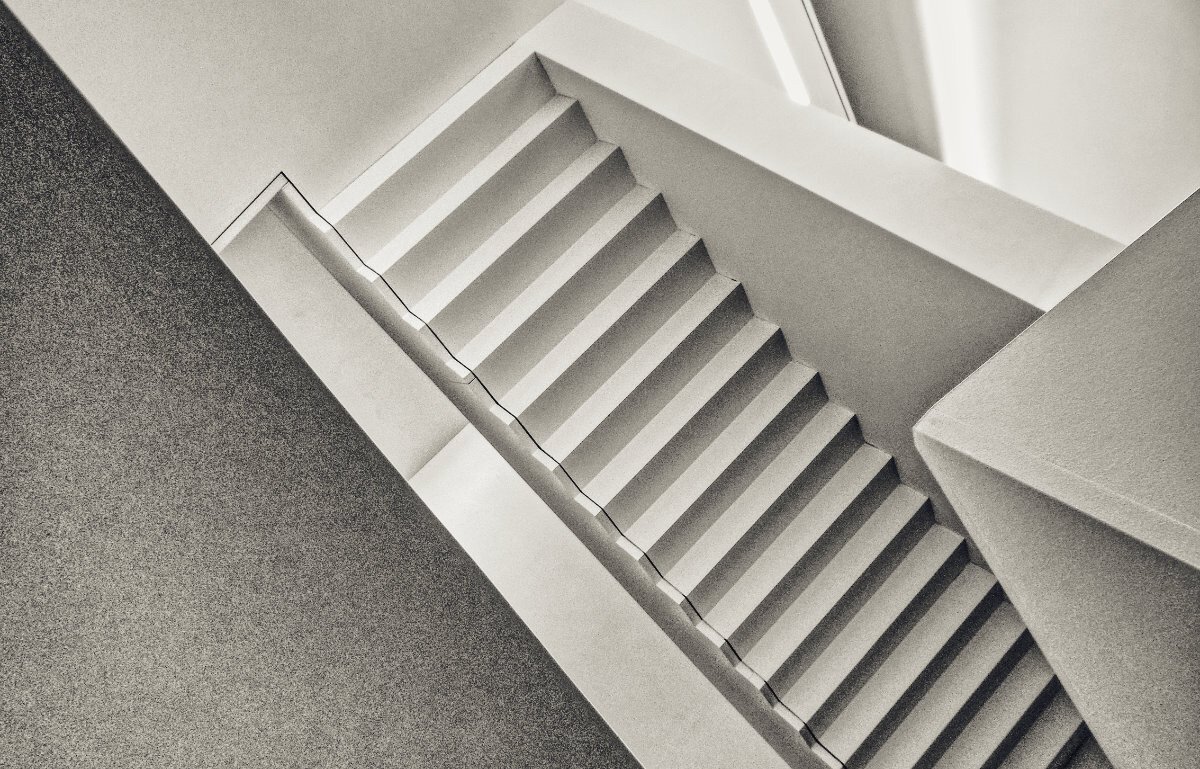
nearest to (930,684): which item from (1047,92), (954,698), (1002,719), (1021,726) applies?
(954,698)

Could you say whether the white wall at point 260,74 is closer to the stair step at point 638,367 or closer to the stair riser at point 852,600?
the stair step at point 638,367

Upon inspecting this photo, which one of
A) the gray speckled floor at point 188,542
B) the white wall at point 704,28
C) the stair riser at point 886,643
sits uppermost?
the white wall at point 704,28

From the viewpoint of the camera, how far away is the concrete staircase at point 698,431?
5207mm

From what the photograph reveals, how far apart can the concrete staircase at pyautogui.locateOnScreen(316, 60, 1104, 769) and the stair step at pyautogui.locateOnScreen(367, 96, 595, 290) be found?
0.04 feet

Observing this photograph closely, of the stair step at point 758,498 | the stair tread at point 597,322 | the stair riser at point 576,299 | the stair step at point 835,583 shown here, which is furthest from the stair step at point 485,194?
the stair step at point 835,583

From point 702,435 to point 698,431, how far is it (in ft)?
0.12

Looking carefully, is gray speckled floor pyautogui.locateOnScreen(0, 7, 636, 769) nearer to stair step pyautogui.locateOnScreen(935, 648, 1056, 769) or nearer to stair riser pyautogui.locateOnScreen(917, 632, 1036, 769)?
stair riser pyautogui.locateOnScreen(917, 632, 1036, 769)

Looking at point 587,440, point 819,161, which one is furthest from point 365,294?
point 819,161

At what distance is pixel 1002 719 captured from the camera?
525 cm

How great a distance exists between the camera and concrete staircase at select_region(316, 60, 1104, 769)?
521cm

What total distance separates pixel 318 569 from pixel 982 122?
4686mm

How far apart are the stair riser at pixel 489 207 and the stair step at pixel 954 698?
3.42 metres

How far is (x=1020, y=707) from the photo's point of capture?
5.23 metres

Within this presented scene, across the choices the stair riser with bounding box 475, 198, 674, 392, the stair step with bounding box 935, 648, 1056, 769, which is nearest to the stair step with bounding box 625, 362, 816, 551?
the stair riser with bounding box 475, 198, 674, 392
